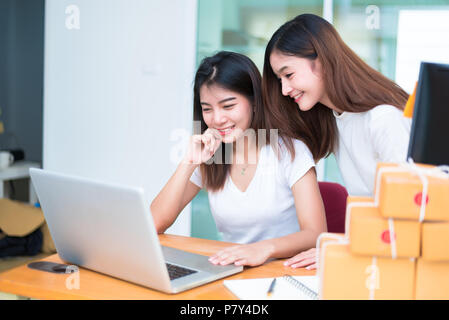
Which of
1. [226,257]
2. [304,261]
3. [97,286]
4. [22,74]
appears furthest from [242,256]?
[22,74]

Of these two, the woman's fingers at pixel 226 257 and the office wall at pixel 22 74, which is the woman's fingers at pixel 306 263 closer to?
the woman's fingers at pixel 226 257

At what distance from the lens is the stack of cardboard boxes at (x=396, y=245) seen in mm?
877

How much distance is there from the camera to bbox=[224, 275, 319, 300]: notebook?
1.07 metres

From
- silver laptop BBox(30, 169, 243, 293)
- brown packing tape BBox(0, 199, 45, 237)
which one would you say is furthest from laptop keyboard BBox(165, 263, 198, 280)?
brown packing tape BBox(0, 199, 45, 237)

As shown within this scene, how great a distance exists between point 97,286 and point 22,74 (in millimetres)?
3864

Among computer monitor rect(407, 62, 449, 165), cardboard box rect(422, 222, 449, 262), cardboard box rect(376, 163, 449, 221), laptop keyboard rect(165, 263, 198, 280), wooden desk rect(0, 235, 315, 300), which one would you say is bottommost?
wooden desk rect(0, 235, 315, 300)

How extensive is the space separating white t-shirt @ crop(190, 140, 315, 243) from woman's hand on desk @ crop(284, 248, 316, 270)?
18.2 inches

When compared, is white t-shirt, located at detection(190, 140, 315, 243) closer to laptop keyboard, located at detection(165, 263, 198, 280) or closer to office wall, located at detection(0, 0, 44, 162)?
laptop keyboard, located at detection(165, 263, 198, 280)

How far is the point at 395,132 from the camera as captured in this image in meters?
1.55

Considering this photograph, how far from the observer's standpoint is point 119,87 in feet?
11.5

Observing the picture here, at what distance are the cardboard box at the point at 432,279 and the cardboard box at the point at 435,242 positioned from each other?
34mm

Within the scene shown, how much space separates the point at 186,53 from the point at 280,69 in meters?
1.76

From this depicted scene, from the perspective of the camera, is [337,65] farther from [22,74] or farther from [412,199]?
[22,74]

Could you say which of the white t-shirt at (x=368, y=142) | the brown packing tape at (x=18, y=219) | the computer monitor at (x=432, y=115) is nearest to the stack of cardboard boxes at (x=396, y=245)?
the computer monitor at (x=432, y=115)
